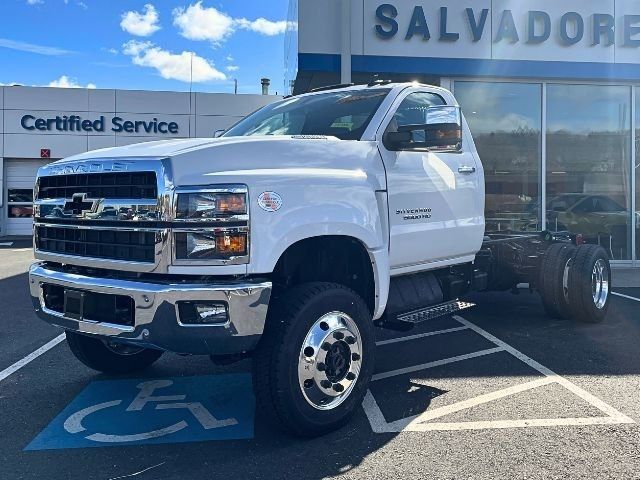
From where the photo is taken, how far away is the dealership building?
11.9 metres

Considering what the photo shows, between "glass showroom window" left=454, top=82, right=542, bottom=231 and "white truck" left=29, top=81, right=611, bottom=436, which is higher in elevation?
"glass showroom window" left=454, top=82, right=542, bottom=231

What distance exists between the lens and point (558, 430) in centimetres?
393

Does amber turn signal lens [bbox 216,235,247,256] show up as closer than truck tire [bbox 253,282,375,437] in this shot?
Yes

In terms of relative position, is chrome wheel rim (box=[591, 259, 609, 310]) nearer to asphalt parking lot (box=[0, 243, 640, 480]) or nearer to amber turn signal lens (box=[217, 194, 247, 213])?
asphalt parking lot (box=[0, 243, 640, 480])

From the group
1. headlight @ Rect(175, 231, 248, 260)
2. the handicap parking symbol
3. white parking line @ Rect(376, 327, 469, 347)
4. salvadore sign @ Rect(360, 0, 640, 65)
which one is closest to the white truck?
headlight @ Rect(175, 231, 248, 260)

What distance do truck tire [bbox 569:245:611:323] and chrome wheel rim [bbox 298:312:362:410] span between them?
13.2 feet

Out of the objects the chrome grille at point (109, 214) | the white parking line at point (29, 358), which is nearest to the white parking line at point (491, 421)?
the chrome grille at point (109, 214)

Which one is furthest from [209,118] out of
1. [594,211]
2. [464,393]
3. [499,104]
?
[464,393]

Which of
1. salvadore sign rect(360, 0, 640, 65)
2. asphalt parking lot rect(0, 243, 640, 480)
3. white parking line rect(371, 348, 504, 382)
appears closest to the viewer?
asphalt parking lot rect(0, 243, 640, 480)

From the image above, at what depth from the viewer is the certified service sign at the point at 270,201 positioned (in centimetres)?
345

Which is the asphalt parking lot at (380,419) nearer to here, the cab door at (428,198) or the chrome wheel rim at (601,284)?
the chrome wheel rim at (601,284)

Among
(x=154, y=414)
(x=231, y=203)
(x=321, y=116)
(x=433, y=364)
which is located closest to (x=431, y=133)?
(x=321, y=116)

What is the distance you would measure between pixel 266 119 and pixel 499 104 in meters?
8.85

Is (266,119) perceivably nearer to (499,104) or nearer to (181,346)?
(181,346)
